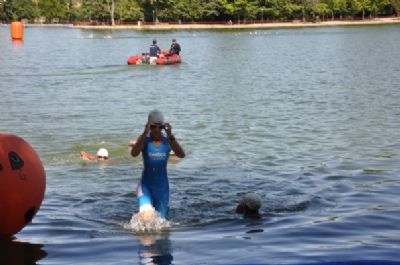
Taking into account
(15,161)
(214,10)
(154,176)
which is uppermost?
(214,10)

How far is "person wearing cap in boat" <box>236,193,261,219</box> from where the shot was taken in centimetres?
1023

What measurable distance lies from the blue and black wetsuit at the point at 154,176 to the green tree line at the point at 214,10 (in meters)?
112

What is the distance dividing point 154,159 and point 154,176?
25 cm

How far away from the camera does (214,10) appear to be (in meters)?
124

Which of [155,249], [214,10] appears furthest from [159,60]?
[214,10]

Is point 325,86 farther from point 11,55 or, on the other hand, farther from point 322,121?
point 11,55

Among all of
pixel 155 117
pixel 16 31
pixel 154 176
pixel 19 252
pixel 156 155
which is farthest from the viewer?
pixel 16 31

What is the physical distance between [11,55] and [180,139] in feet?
129

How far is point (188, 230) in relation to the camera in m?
9.65

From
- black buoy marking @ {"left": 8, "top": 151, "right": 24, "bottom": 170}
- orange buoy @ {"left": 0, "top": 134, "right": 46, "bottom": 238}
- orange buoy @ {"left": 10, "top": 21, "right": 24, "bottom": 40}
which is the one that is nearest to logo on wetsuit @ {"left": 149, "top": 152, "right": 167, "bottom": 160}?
orange buoy @ {"left": 0, "top": 134, "right": 46, "bottom": 238}

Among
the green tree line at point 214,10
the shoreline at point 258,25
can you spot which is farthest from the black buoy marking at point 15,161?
the green tree line at point 214,10

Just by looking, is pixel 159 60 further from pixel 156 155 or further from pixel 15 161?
pixel 15 161

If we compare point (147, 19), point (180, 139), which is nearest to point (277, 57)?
point (180, 139)

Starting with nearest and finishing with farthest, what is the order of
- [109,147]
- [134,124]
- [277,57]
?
[109,147] < [134,124] < [277,57]
